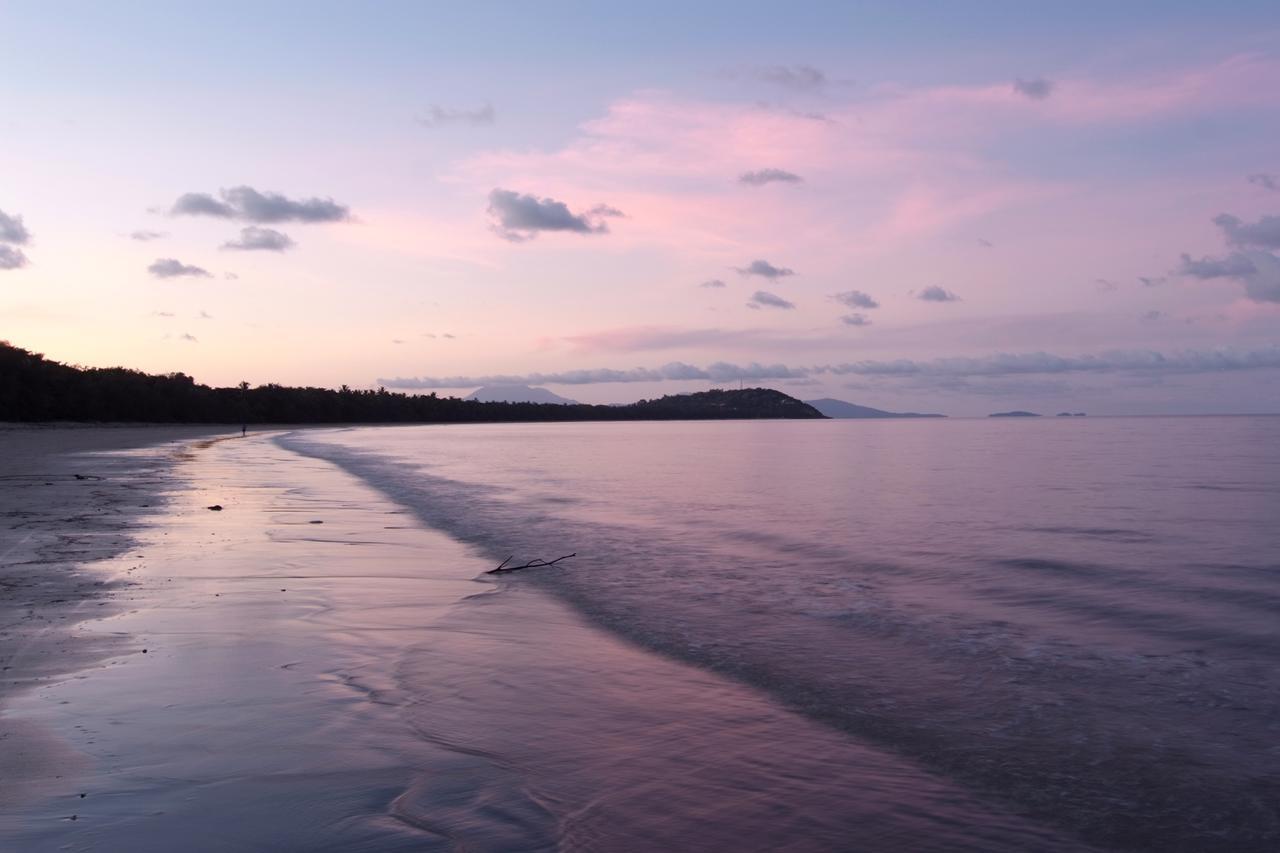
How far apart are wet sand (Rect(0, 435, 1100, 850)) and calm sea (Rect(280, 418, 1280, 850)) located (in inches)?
11.5

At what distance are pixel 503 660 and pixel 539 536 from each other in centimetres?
954

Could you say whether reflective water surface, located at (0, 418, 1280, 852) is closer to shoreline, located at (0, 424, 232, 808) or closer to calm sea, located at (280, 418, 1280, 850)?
calm sea, located at (280, 418, 1280, 850)

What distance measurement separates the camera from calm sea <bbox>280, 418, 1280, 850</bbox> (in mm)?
5738

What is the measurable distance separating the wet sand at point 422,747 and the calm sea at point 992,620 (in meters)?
0.29

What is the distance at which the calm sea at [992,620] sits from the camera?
18.8 feet

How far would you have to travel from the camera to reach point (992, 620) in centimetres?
1045

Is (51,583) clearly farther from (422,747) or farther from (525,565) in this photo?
(422,747)

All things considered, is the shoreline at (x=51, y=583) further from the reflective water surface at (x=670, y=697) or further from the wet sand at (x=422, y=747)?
the reflective water surface at (x=670, y=697)

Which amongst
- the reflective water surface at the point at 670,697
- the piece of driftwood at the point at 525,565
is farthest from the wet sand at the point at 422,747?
the piece of driftwood at the point at 525,565

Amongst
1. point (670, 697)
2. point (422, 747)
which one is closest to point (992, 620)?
point (670, 697)

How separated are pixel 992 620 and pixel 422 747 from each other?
7180mm

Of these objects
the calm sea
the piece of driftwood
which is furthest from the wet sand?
the piece of driftwood

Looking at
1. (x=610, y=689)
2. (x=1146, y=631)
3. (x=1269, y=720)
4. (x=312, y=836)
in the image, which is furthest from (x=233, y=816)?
(x=1146, y=631)

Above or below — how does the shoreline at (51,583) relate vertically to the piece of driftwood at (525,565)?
above
